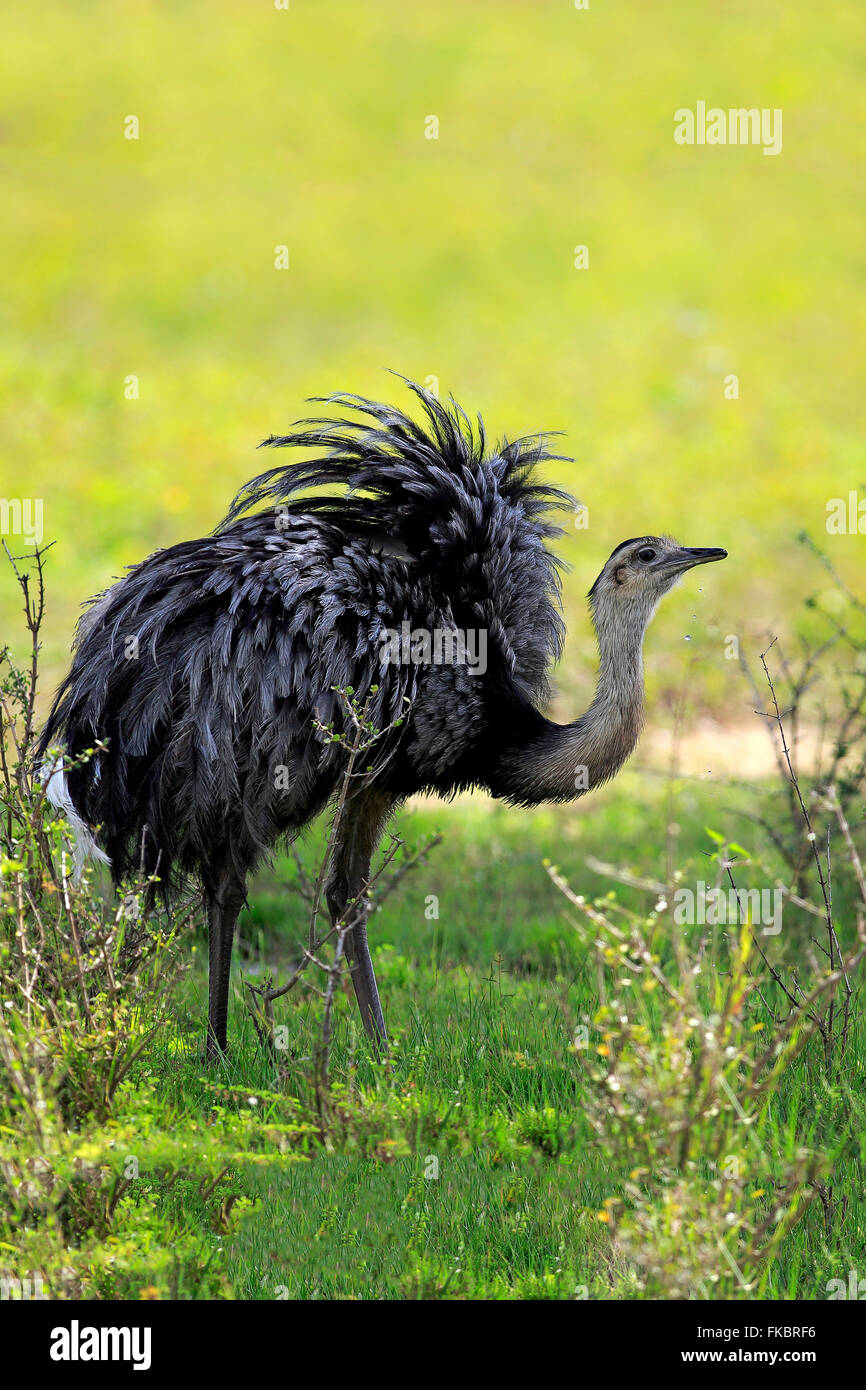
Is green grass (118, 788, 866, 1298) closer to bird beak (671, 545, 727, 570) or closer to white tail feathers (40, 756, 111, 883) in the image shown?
white tail feathers (40, 756, 111, 883)

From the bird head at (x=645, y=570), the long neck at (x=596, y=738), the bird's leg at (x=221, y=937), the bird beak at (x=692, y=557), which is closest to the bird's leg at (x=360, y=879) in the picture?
the bird's leg at (x=221, y=937)

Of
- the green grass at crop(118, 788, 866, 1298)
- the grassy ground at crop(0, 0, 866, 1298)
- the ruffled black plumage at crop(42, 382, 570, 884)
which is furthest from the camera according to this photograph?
the ruffled black plumage at crop(42, 382, 570, 884)

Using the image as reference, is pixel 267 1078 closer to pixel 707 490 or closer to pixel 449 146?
pixel 707 490

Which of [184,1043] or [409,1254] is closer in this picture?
[409,1254]

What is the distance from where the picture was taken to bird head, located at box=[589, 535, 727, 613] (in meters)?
5.65

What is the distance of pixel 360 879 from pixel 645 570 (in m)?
1.60

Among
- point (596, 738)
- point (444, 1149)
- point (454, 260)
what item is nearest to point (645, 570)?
point (596, 738)

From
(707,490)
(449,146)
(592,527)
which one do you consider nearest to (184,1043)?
(592,527)

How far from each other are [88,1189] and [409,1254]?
2.82ft

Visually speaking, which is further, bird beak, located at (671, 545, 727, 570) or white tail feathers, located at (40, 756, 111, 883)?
bird beak, located at (671, 545, 727, 570)

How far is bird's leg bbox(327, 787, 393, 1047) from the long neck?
499mm

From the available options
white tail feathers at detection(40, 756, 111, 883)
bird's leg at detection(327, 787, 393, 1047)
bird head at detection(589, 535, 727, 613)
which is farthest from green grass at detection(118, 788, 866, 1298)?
bird head at detection(589, 535, 727, 613)

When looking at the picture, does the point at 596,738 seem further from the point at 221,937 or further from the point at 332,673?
the point at 221,937

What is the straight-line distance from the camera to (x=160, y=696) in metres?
5.21
